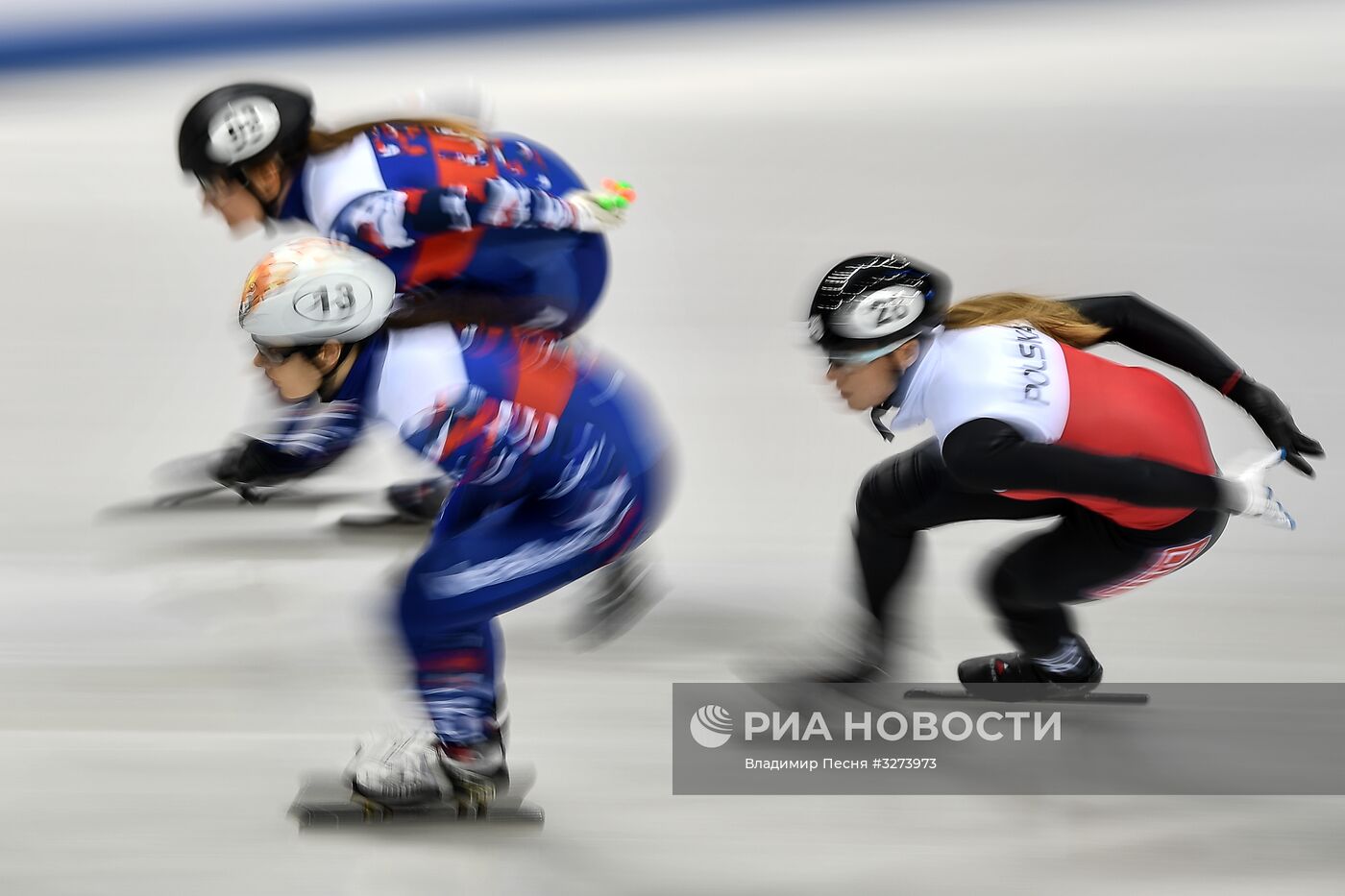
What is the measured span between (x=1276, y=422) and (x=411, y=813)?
5.30 ft

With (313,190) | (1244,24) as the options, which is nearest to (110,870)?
(313,190)

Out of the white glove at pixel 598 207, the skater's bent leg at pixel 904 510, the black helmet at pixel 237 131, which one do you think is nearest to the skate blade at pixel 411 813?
the skater's bent leg at pixel 904 510

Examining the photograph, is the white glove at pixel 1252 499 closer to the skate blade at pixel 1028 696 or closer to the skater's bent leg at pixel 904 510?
the skater's bent leg at pixel 904 510

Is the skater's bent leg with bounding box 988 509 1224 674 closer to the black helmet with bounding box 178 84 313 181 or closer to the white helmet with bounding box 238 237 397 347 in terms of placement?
the white helmet with bounding box 238 237 397 347

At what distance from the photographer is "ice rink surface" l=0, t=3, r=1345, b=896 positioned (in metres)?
2.52

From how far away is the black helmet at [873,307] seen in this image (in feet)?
7.74

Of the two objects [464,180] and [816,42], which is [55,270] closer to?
[464,180]

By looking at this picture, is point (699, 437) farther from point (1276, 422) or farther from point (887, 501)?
point (1276, 422)

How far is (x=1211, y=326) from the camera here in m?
4.71

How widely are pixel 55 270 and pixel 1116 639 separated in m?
4.12

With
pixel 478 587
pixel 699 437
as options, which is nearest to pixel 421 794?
pixel 478 587

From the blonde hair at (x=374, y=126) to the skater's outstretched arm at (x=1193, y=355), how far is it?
5.02 ft

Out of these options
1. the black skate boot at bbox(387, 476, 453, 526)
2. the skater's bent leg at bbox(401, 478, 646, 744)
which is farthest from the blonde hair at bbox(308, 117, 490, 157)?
the skater's bent leg at bbox(401, 478, 646, 744)

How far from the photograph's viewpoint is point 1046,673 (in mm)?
2967
